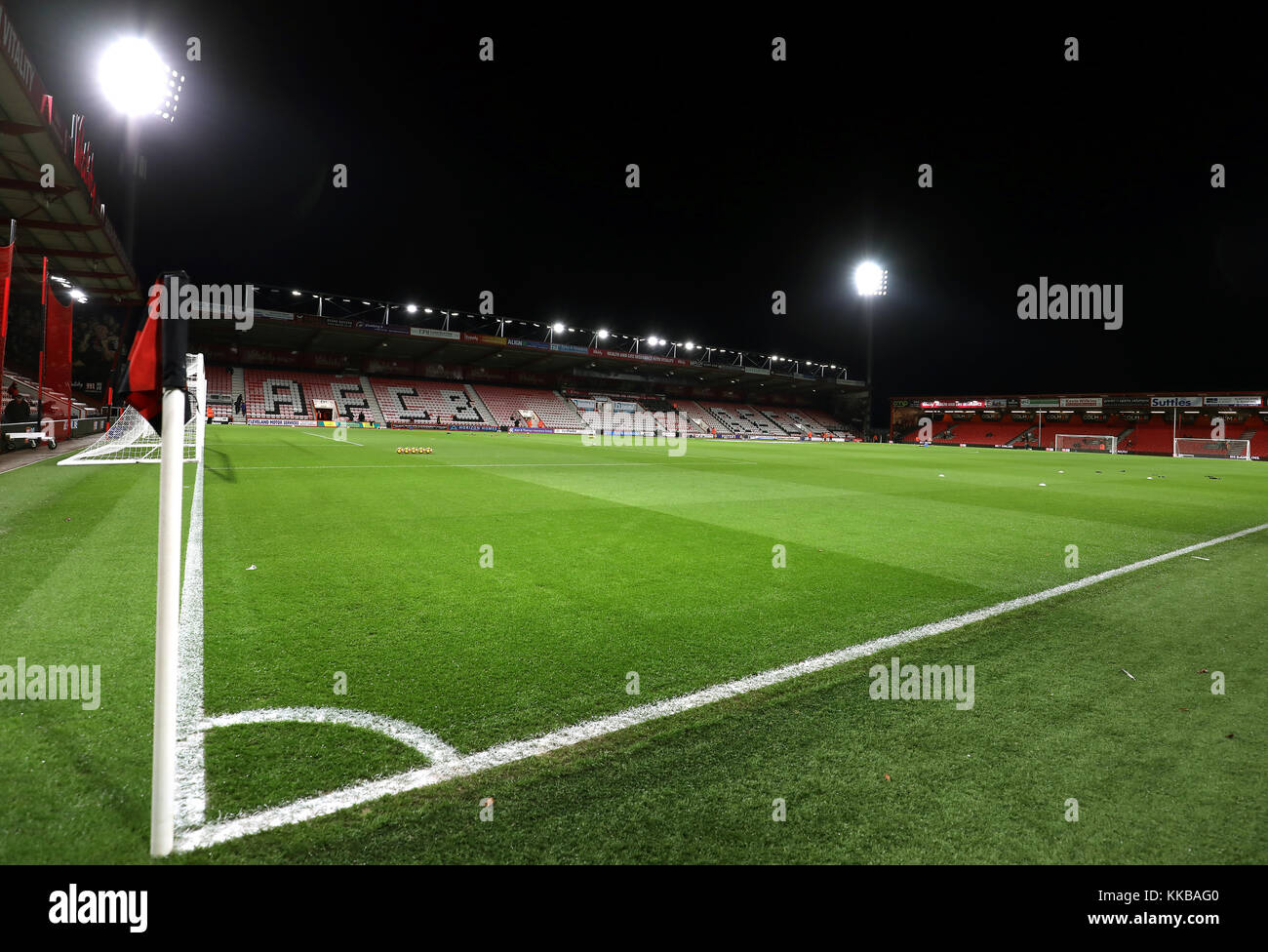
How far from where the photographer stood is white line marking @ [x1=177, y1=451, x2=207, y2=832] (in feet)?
7.33

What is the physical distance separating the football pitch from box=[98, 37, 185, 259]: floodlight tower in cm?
2553

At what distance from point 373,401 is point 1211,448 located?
3188 inches

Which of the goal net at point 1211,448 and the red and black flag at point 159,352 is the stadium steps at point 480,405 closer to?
the red and black flag at point 159,352

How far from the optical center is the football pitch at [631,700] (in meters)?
2.15

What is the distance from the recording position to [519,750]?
2.68m

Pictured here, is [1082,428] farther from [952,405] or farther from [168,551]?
[168,551]

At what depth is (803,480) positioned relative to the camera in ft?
52.7

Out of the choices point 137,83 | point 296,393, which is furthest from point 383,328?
point 137,83

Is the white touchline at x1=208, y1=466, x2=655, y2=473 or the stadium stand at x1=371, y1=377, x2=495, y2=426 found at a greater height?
the stadium stand at x1=371, y1=377, x2=495, y2=426

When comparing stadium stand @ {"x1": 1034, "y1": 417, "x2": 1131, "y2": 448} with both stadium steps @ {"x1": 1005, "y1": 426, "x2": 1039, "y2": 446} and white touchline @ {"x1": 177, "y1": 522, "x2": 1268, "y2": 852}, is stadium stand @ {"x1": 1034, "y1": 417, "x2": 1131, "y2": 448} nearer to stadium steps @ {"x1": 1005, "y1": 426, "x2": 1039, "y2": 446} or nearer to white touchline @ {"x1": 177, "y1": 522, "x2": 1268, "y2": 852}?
stadium steps @ {"x1": 1005, "y1": 426, "x2": 1039, "y2": 446}

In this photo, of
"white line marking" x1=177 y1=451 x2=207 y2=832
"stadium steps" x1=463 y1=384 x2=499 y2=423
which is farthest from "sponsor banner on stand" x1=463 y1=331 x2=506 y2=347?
"white line marking" x1=177 y1=451 x2=207 y2=832

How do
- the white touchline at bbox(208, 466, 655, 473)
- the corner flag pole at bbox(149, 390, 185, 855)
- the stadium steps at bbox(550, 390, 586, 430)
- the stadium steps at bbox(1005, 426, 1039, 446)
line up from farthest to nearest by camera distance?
the stadium steps at bbox(1005, 426, 1039, 446)
the stadium steps at bbox(550, 390, 586, 430)
the white touchline at bbox(208, 466, 655, 473)
the corner flag pole at bbox(149, 390, 185, 855)

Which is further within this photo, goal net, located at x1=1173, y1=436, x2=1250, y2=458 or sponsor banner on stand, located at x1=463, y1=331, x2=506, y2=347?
goal net, located at x1=1173, y1=436, x2=1250, y2=458

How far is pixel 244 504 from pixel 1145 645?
1094 centimetres
